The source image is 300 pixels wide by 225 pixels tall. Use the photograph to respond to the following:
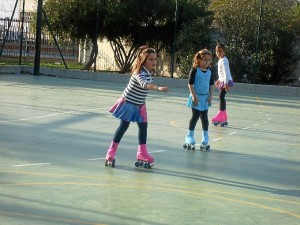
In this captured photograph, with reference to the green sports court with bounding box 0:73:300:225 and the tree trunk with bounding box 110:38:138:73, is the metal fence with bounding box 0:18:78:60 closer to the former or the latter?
the tree trunk with bounding box 110:38:138:73

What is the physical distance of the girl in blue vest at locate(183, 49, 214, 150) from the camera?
37.1 ft

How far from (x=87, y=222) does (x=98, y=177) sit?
2.14 meters

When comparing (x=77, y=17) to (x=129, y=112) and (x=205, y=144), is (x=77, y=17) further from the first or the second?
(x=129, y=112)

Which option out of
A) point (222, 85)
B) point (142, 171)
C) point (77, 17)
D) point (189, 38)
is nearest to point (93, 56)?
point (77, 17)

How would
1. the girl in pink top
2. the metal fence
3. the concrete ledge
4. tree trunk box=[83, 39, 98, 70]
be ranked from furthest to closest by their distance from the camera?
tree trunk box=[83, 39, 98, 70] < the metal fence < the concrete ledge < the girl in pink top

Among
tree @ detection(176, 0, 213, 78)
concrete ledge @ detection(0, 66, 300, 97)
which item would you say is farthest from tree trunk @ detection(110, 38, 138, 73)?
concrete ledge @ detection(0, 66, 300, 97)

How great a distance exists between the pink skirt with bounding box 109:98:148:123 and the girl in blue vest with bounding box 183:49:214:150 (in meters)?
1.87

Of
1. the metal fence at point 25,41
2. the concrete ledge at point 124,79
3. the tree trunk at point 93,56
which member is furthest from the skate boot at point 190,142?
the tree trunk at point 93,56

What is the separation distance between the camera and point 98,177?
8.72 metres

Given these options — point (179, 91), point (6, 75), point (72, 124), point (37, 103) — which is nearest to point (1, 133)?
point (72, 124)

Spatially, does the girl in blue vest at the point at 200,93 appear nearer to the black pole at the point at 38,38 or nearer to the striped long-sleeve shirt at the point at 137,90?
the striped long-sleeve shirt at the point at 137,90

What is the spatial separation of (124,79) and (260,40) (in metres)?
4.98

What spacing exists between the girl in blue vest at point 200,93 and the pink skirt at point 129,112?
1.87 meters

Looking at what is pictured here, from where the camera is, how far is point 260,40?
2617 cm
